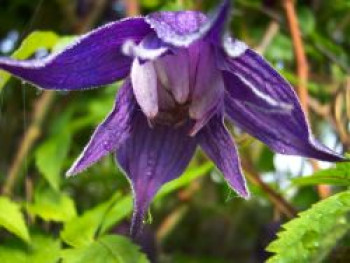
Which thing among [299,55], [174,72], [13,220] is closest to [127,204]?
[13,220]

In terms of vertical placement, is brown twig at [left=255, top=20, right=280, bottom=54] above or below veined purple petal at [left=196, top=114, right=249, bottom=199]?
below

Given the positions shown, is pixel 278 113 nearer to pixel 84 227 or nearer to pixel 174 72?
pixel 174 72

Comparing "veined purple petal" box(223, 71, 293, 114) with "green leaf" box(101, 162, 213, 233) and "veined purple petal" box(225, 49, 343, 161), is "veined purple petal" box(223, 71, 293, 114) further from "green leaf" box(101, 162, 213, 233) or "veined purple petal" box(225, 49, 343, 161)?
"green leaf" box(101, 162, 213, 233)

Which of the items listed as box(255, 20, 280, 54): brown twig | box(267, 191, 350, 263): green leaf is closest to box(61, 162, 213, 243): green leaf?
box(267, 191, 350, 263): green leaf

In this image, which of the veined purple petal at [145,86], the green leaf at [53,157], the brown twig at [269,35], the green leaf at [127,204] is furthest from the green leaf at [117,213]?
the brown twig at [269,35]

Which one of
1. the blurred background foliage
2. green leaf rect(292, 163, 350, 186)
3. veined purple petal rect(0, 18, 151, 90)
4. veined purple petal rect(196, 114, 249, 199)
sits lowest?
the blurred background foliage

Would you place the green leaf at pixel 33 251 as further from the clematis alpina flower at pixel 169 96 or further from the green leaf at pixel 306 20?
the green leaf at pixel 306 20

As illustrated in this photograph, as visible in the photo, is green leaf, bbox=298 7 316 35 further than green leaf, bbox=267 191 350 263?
Yes
